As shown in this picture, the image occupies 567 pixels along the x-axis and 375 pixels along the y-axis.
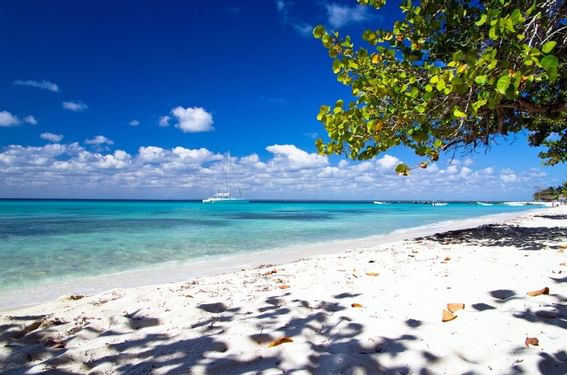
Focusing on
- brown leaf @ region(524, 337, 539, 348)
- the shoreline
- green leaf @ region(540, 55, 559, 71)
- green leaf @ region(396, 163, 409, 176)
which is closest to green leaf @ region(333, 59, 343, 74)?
green leaf @ region(396, 163, 409, 176)

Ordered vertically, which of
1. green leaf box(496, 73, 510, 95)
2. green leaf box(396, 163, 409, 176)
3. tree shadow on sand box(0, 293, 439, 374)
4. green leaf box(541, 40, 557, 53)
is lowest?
tree shadow on sand box(0, 293, 439, 374)

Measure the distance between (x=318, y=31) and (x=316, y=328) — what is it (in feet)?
9.52

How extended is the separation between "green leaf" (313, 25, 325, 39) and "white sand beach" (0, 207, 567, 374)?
2.85m

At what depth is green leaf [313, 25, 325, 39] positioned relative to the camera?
127 inches

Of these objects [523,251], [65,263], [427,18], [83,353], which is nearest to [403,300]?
[83,353]

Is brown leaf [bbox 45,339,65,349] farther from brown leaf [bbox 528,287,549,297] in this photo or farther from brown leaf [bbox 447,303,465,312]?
brown leaf [bbox 528,287,549,297]

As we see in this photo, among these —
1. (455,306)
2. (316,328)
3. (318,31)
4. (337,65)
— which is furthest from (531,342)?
(318,31)

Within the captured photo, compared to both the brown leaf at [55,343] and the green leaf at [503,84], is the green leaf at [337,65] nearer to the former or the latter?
the green leaf at [503,84]

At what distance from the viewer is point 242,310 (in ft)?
12.0

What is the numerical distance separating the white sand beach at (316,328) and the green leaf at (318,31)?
2.85m

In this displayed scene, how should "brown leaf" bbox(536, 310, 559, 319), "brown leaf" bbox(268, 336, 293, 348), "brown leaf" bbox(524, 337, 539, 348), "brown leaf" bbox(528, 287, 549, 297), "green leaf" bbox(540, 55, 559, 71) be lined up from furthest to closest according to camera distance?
"brown leaf" bbox(528, 287, 549, 297) < "brown leaf" bbox(536, 310, 559, 319) < "brown leaf" bbox(268, 336, 293, 348) < "brown leaf" bbox(524, 337, 539, 348) < "green leaf" bbox(540, 55, 559, 71)

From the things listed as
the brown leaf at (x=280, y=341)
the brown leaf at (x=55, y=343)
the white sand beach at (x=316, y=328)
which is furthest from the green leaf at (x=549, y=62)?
the brown leaf at (x=55, y=343)

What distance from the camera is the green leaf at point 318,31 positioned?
10.6 ft

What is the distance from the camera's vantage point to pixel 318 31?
3.27 m
